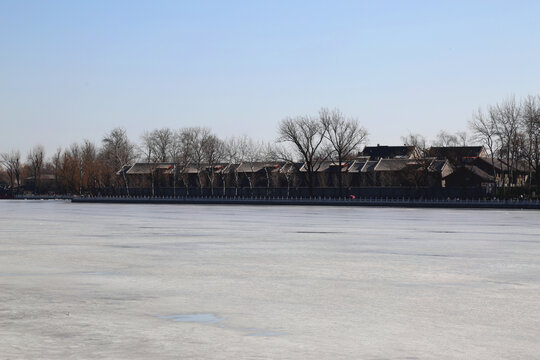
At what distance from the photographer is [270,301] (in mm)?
13367

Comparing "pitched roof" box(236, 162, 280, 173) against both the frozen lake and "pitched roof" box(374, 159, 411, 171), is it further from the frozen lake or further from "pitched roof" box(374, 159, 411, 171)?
the frozen lake

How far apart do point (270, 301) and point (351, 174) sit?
120 meters

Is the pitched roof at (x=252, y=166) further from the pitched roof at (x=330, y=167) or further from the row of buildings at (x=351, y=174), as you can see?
the pitched roof at (x=330, y=167)

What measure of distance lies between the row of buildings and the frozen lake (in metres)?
76.4

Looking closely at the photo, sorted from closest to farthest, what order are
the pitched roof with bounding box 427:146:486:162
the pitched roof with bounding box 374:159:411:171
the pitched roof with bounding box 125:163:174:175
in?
the pitched roof with bounding box 427:146:486:162 < the pitched roof with bounding box 374:159:411:171 < the pitched roof with bounding box 125:163:174:175

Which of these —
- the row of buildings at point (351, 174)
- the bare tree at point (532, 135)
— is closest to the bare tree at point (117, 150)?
the row of buildings at point (351, 174)

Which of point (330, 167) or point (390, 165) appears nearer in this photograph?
point (390, 165)

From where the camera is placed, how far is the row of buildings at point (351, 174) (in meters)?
111

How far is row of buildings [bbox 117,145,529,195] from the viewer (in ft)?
365

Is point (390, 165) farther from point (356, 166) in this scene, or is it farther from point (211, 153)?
point (211, 153)

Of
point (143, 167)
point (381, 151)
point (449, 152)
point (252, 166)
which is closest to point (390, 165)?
point (449, 152)

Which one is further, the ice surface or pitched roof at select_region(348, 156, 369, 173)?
pitched roof at select_region(348, 156, 369, 173)

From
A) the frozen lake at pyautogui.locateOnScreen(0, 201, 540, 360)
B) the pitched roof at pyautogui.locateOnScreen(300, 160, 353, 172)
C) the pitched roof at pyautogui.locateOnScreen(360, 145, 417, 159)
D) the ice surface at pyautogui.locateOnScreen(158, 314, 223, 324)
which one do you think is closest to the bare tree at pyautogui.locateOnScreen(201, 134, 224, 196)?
the pitched roof at pyautogui.locateOnScreen(300, 160, 353, 172)

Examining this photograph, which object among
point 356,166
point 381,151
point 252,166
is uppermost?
point 381,151
